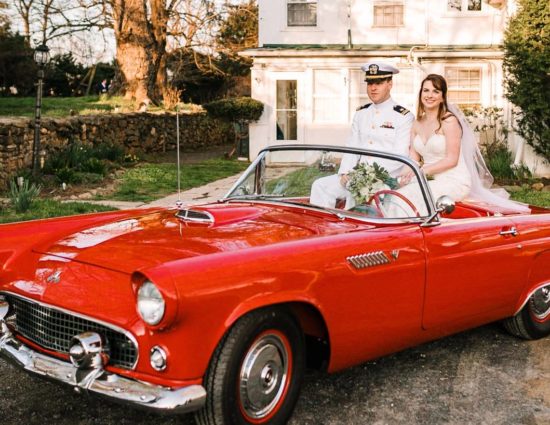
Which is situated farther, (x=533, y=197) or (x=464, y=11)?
(x=464, y=11)

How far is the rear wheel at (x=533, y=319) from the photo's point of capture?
4875 millimetres

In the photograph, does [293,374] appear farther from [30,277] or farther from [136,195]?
[136,195]

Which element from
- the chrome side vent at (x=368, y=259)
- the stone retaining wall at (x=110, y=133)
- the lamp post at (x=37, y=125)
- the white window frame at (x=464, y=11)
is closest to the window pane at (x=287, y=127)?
the stone retaining wall at (x=110, y=133)

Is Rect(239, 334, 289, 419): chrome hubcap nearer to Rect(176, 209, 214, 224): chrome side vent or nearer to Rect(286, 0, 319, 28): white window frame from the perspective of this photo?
Rect(176, 209, 214, 224): chrome side vent

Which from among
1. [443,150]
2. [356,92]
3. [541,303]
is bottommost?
[541,303]

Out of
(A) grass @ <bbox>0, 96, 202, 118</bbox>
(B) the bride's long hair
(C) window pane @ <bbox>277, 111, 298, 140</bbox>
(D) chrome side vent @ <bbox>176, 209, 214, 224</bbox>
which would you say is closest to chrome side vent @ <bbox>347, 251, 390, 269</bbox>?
(D) chrome side vent @ <bbox>176, 209, 214, 224</bbox>

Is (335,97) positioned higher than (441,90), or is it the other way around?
(335,97)

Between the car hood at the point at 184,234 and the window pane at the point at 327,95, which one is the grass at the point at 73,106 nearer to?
the window pane at the point at 327,95

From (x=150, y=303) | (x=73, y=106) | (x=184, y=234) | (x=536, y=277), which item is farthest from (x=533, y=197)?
(x=73, y=106)

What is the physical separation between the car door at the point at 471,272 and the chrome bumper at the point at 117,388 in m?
1.55

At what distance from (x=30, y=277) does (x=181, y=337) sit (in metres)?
1.00

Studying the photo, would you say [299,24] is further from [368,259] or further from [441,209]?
[368,259]

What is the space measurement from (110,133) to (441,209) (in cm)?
1436

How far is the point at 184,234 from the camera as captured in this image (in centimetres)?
371
